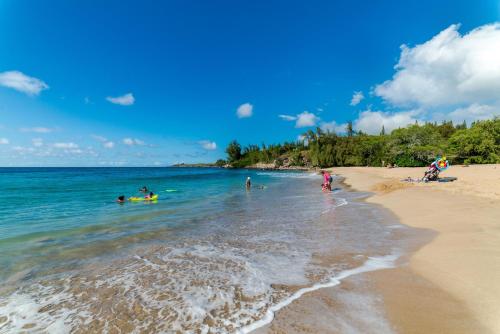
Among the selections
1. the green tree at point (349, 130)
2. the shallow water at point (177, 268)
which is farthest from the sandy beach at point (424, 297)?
the green tree at point (349, 130)

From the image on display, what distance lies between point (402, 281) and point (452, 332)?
5.98ft

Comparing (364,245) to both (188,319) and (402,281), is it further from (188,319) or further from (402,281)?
(188,319)

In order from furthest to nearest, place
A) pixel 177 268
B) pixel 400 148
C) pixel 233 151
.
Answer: pixel 233 151 < pixel 400 148 < pixel 177 268

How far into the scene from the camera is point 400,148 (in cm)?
6275

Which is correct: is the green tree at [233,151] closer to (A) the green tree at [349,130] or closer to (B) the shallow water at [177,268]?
(A) the green tree at [349,130]

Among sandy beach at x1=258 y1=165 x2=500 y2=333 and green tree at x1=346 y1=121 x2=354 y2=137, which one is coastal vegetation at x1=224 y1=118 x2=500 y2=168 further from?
sandy beach at x1=258 y1=165 x2=500 y2=333

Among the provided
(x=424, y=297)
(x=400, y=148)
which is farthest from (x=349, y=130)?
(x=424, y=297)

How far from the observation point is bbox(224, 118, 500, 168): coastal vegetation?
1902 inches

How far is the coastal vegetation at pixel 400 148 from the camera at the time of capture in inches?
1902

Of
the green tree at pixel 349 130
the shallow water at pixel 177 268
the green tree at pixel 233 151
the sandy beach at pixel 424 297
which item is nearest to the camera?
the sandy beach at pixel 424 297

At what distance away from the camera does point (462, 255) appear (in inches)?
246

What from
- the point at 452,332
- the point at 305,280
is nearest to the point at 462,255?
the point at 452,332

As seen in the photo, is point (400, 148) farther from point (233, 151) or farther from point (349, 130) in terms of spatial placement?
point (233, 151)

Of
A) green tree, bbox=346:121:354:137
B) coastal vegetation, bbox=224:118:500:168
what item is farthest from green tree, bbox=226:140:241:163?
green tree, bbox=346:121:354:137
